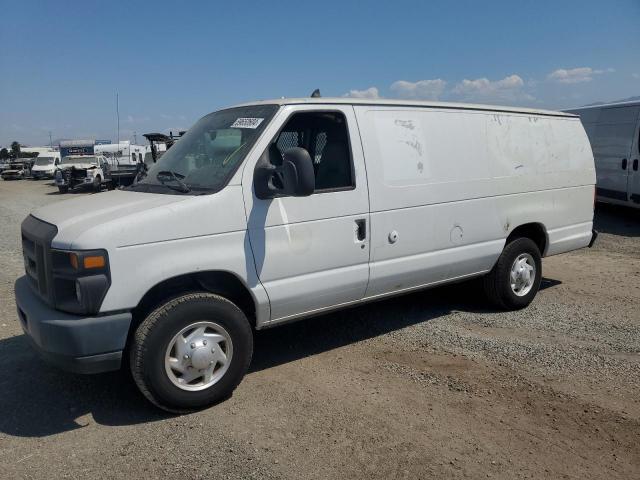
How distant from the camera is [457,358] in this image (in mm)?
4711

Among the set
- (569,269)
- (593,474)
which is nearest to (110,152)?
(569,269)

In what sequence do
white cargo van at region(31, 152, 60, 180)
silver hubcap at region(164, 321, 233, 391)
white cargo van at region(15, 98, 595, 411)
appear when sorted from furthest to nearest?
white cargo van at region(31, 152, 60, 180), silver hubcap at region(164, 321, 233, 391), white cargo van at region(15, 98, 595, 411)

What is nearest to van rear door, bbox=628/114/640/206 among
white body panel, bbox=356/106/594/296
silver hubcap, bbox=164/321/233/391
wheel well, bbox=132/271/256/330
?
white body panel, bbox=356/106/594/296

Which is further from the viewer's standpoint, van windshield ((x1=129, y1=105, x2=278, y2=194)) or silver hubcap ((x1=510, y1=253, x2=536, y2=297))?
silver hubcap ((x1=510, y1=253, x2=536, y2=297))

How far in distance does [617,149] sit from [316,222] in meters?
10.3

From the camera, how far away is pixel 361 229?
4.44 meters

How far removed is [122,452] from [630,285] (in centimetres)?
634

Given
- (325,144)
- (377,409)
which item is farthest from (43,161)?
(377,409)

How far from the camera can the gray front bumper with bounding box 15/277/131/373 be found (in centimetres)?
337

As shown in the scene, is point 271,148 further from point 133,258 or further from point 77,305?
point 77,305

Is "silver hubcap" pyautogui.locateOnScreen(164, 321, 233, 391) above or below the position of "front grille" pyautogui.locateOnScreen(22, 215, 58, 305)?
below

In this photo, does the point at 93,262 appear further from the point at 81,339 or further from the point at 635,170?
the point at 635,170

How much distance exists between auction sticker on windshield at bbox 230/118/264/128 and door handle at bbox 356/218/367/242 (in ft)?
3.60

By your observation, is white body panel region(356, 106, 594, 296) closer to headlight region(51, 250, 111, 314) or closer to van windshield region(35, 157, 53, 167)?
headlight region(51, 250, 111, 314)
